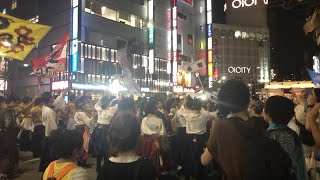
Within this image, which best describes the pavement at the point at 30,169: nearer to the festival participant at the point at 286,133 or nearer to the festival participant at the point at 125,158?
the festival participant at the point at 125,158

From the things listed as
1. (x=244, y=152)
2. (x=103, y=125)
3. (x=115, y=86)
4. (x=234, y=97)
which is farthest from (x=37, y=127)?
(x=115, y=86)

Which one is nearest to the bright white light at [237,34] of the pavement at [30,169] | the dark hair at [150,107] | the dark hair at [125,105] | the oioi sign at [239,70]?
the oioi sign at [239,70]

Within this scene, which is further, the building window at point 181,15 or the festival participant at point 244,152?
the building window at point 181,15

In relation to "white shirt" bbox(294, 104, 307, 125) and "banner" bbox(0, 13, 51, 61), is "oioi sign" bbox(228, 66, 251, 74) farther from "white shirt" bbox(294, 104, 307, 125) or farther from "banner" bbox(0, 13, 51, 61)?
"banner" bbox(0, 13, 51, 61)

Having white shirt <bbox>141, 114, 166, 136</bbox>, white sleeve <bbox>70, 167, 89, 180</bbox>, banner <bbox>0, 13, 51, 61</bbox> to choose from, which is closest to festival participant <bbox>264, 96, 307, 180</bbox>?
white sleeve <bbox>70, 167, 89, 180</bbox>

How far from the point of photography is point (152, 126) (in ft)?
23.0

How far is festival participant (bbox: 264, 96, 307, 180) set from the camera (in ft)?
10.8

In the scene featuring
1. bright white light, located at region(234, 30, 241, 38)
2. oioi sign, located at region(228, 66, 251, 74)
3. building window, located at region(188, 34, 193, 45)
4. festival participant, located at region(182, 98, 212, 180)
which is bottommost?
festival participant, located at region(182, 98, 212, 180)

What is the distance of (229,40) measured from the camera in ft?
269

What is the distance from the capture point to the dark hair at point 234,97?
294 centimetres

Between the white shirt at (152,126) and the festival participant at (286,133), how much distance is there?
12.7ft

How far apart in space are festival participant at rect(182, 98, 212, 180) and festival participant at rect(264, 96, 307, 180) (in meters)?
4.70

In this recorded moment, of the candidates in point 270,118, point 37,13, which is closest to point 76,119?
point 270,118

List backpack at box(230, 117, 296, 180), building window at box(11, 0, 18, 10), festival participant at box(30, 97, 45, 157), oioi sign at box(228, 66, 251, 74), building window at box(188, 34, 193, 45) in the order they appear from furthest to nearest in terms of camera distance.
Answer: oioi sign at box(228, 66, 251, 74) < building window at box(188, 34, 193, 45) < building window at box(11, 0, 18, 10) < festival participant at box(30, 97, 45, 157) < backpack at box(230, 117, 296, 180)
